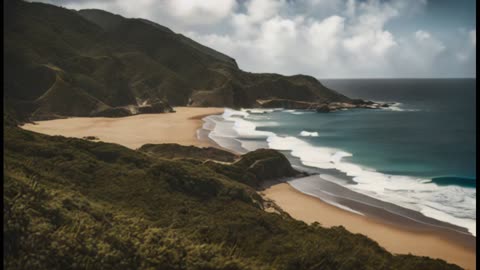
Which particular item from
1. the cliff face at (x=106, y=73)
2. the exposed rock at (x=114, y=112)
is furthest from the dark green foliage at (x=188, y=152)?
the exposed rock at (x=114, y=112)

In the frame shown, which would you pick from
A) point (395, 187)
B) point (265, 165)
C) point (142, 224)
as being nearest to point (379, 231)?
point (395, 187)

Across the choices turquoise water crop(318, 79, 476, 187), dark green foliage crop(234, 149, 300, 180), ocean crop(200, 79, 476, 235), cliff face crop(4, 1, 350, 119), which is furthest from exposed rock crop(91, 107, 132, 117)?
dark green foliage crop(234, 149, 300, 180)

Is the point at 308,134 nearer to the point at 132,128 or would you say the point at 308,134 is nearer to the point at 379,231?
the point at 132,128

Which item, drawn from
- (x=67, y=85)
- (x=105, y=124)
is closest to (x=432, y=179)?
(x=105, y=124)

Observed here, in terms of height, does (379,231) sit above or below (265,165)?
below

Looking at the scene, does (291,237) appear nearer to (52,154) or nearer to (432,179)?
(52,154)

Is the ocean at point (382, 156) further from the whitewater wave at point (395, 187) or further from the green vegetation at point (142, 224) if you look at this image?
the green vegetation at point (142, 224)
